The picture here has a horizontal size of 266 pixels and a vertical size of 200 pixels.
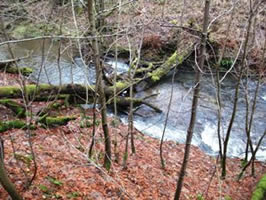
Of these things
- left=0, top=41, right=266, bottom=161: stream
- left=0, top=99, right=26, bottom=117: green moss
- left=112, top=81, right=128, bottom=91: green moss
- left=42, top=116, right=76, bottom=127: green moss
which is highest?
left=0, top=99, right=26, bottom=117: green moss

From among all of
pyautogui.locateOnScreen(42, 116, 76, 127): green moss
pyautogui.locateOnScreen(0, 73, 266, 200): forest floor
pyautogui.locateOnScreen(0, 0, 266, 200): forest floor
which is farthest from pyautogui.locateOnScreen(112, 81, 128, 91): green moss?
pyautogui.locateOnScreen(42, 116, 76, 127): green moss

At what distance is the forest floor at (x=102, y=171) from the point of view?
16.4ft

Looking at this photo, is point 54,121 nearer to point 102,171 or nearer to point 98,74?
point 98,74

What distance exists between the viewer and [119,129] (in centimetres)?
926

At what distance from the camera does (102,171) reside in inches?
148

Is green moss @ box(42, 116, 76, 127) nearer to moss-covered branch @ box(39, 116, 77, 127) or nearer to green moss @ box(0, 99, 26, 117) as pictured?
moss-covered branch @ box(39, 116, 77, 127)

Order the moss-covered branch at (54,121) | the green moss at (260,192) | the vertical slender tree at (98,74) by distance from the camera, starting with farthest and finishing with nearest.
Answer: the moss-covered branch at (54,121)
the green moss at (260,192)
the vertical slender tree at (98,74)

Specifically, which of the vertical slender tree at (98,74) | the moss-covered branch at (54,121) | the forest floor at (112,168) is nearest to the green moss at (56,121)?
the moss-covered branch at (54,121)

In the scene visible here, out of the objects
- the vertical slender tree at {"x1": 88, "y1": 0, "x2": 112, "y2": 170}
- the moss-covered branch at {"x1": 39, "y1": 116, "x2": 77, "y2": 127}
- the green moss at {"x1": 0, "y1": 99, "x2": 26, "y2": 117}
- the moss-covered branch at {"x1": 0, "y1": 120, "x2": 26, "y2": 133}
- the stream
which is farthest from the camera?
the stream

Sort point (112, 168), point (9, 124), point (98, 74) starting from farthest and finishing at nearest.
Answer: point (9, 124), point (112, 168), point (98, 74)

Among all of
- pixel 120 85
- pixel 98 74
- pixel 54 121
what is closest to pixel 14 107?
pixel 54 121

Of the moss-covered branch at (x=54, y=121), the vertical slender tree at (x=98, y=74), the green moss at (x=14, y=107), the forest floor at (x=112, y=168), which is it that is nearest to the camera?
the vertical slender tree at (x=98, y=74)

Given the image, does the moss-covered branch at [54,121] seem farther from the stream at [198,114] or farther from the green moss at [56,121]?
the stream at [198,114]

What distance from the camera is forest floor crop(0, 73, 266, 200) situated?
5.00m
